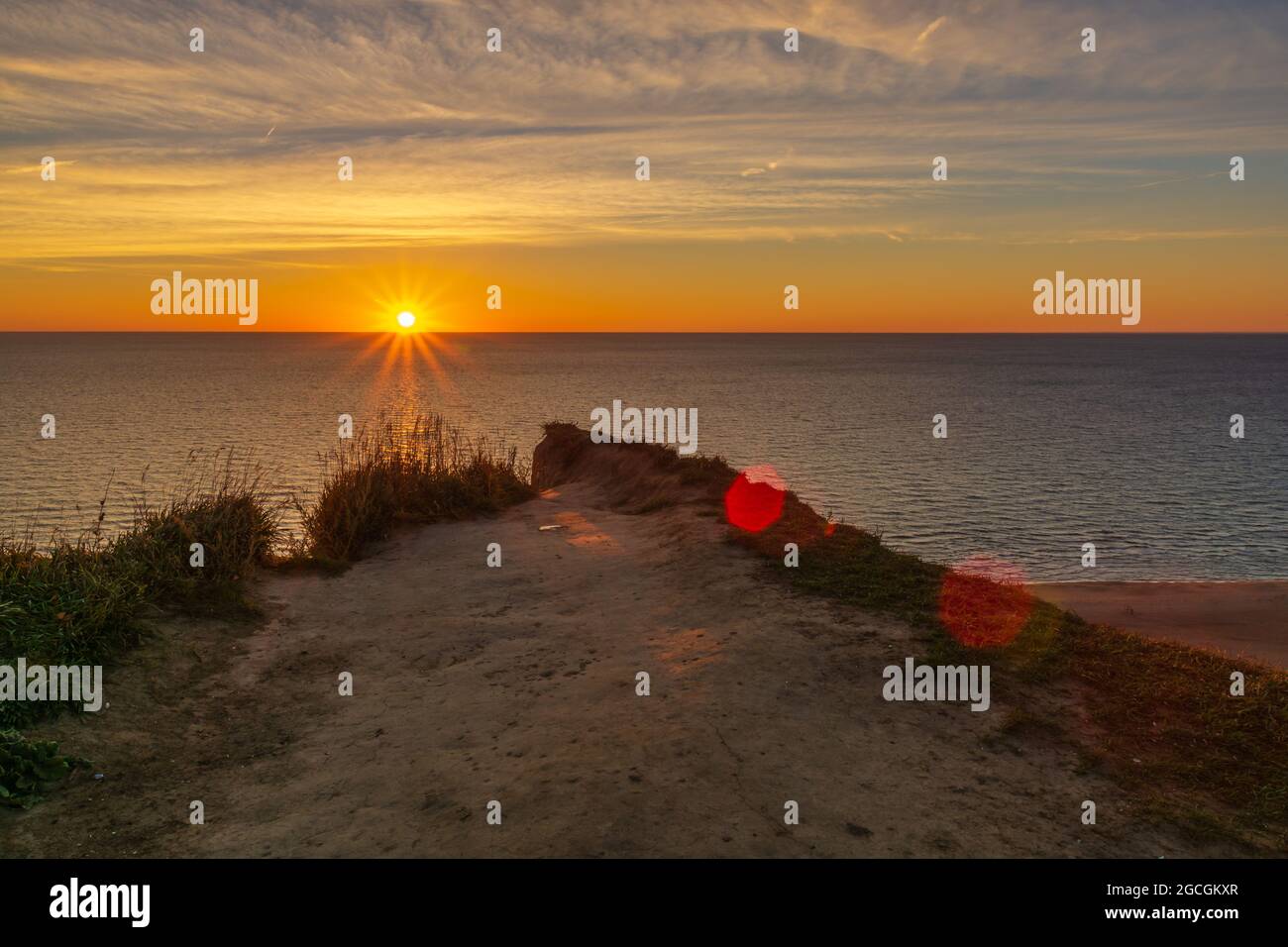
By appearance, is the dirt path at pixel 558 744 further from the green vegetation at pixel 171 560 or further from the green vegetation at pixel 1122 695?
the green vegetation at pixel 171 560

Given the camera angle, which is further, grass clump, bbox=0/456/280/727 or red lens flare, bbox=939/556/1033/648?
red lens flare, bbox=939/556/1033/648

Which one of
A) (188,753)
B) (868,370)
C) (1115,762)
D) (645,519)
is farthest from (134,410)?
(868,370)

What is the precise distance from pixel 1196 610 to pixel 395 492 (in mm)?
20399

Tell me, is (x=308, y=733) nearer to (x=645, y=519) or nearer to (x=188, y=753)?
(x=188, y=753)

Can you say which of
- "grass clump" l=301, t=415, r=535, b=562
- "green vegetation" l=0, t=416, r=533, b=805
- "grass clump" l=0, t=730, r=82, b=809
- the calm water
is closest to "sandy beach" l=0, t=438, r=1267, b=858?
"grass clump" l=0, t=730, r=82, b=809

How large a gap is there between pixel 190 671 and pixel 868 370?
167756 mm

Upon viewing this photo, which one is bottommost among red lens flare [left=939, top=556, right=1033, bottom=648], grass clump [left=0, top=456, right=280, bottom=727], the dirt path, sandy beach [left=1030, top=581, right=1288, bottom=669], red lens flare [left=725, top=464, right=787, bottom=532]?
sandy beach [left=1030, top=581, right=1288, bottom=669]

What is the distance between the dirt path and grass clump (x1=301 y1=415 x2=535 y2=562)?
3.05 meters

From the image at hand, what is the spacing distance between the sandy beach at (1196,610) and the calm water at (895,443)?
96.1 inches

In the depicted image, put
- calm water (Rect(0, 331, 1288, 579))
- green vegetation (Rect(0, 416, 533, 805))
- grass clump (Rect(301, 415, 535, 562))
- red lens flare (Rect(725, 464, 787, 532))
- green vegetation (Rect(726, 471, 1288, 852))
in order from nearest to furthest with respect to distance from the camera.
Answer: green vegetation (Rect(726, 471, 1288, 852)), green vegetation (Rect(0, 416, 533, 805)), grass clump (Rect(301, 415, 535, 562)), red lens flare (Rect(725, 464, 787, 532)), calm water (Rect(0, 331, 1288, 579))

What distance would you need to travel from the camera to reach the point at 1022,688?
926cm

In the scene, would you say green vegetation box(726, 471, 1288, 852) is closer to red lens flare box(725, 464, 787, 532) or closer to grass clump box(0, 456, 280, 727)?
red lens flare box(725, 464, 787, 532)

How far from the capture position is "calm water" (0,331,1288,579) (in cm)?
3209

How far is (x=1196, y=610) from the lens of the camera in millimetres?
21672
